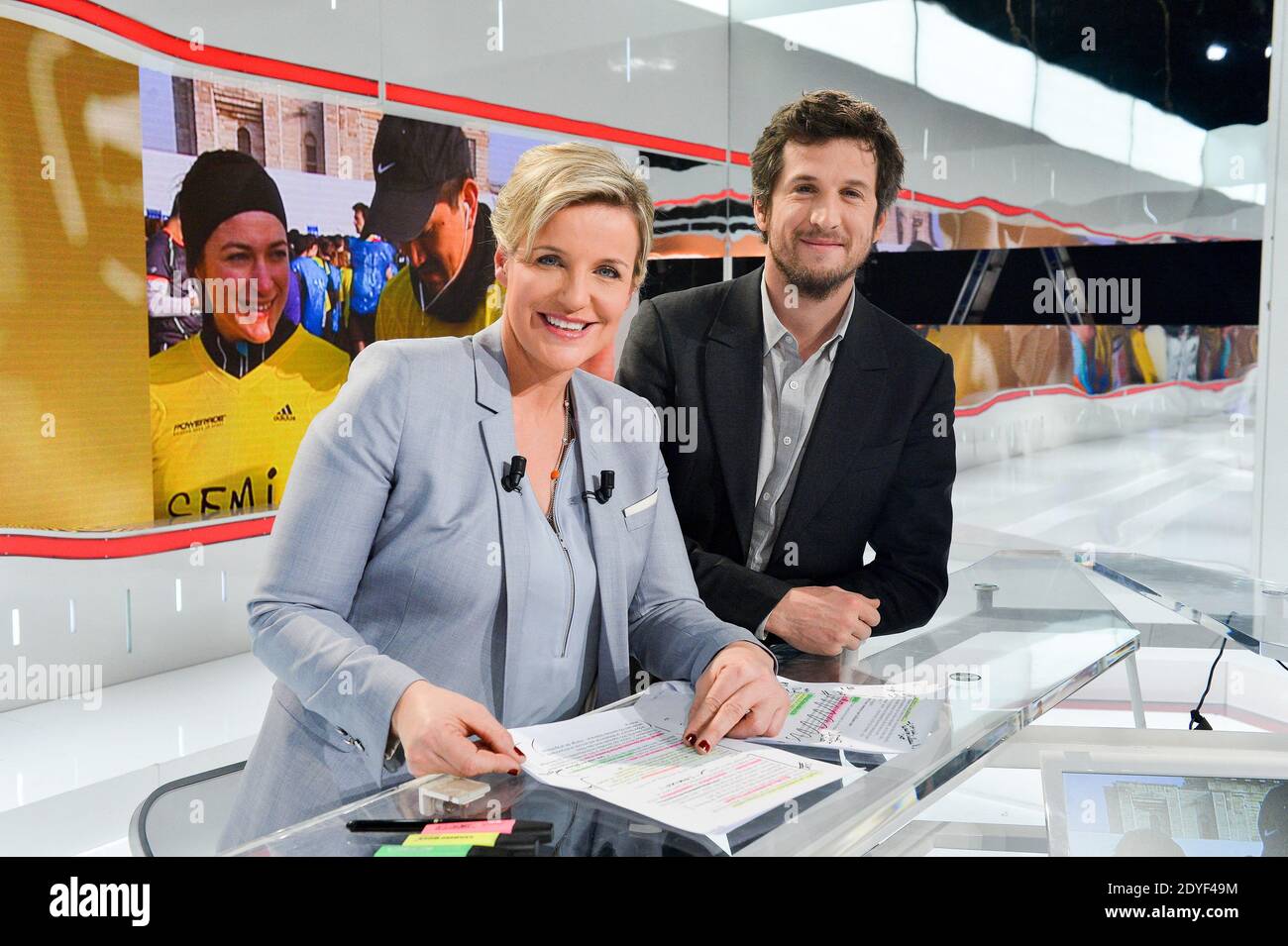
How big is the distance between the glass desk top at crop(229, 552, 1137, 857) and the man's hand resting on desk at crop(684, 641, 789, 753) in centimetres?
11

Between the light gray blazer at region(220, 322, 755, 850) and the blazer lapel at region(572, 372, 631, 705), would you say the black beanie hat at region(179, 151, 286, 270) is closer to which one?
the light gray blazer at region(220, 322, 755, 850)

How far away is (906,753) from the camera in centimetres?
146

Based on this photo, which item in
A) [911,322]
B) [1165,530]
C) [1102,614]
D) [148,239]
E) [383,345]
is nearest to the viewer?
[383,345]

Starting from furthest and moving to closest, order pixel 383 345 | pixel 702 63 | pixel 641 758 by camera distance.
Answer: pixel 702 63, pixel 383 345, pixel 641 758

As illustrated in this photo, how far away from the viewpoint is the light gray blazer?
4.73 ft

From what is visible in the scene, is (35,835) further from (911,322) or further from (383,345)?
(911,322)

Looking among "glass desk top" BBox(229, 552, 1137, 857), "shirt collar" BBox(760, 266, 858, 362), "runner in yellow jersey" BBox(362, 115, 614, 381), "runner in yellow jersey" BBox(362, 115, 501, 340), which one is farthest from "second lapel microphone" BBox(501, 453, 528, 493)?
"runner in yellow jersey" BBox(362, 115, 501, 340)

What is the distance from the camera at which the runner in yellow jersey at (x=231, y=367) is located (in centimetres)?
434

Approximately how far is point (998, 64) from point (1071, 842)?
4.65 metres

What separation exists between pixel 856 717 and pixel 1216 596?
118 cm

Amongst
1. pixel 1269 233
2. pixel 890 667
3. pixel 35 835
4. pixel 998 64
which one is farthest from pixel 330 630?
pixel 998 64

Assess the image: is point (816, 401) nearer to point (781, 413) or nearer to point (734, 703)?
point (781, 413)

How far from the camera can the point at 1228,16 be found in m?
4.61
